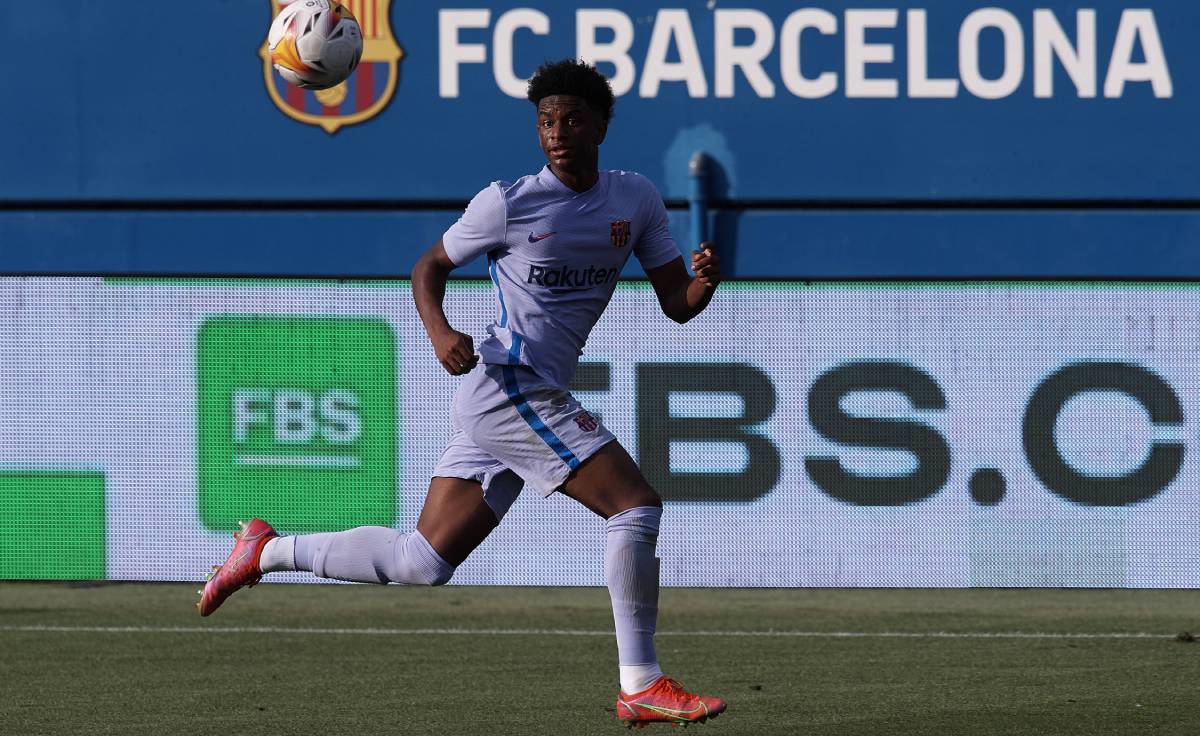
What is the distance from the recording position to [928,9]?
13547 mm

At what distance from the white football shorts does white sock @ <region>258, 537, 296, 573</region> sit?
0.56 meters

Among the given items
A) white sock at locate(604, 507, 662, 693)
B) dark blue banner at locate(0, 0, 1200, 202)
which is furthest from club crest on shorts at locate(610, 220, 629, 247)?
dark blue banner at locate(0, 0, 1200, 202)

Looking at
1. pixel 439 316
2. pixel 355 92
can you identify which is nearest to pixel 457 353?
pixel 439 316

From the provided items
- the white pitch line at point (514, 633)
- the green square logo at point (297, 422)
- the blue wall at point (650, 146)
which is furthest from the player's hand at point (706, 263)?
the blue wall at point (650, 146)

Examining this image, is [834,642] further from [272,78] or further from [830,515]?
[272,78]

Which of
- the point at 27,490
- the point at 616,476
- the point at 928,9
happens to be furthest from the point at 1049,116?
the point at 616,476

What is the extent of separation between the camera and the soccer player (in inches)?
196

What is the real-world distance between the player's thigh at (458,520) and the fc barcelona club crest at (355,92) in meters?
8.99

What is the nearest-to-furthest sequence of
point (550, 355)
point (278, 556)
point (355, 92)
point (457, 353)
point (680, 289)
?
point (457, 353), point (550, 355), point (680, 289), point (278, 556), point (355, 92)

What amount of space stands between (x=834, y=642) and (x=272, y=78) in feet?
25.3

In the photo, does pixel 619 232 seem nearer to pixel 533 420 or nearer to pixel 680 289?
pixel 680 289

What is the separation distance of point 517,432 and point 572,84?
95cm

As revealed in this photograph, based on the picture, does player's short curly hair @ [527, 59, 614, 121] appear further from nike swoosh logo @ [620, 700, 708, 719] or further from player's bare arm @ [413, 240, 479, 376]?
nike swoosh logo @ [620, 700, 708, 719]

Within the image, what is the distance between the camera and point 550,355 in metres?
5.13
